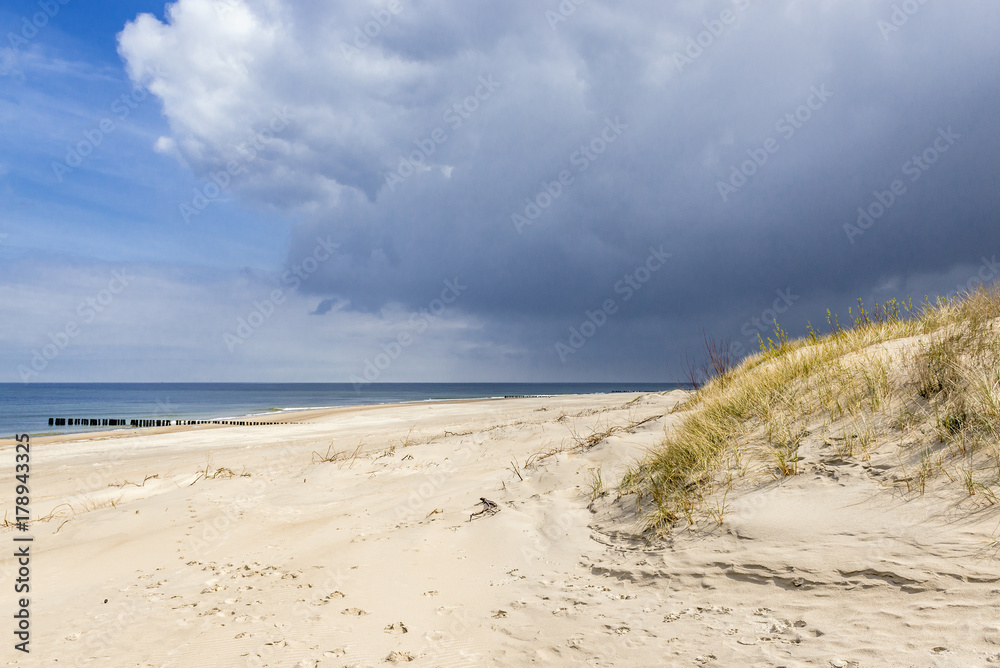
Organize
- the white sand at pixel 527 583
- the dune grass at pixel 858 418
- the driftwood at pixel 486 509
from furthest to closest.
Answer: the driftwood at pixel 486 509 < the dune grass at pixel 858 418 < the white sand at pixel 527 583

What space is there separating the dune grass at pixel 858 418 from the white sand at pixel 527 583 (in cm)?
37

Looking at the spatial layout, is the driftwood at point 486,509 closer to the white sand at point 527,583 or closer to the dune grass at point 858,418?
the white sand at point 527,583

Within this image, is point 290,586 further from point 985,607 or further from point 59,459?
point 59,459

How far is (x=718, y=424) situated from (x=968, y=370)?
2421mm

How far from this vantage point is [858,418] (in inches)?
205

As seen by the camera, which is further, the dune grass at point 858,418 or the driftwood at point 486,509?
the driftwood at point 486,509

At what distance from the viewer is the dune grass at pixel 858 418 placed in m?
4.37

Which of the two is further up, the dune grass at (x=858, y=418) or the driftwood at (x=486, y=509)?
the dune grass at (x=858, y=418)

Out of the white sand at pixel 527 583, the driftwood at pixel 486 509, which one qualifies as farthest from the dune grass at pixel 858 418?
the driftwood at pixel 486 509

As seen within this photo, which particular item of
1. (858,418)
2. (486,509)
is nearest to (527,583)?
(486,509)

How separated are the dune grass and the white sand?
372 millimetres

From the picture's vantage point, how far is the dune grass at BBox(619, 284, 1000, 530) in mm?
4367

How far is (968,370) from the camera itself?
5.04m

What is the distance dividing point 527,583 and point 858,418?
3730 mm
